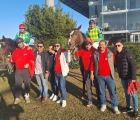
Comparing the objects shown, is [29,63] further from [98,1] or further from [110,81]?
[98,1]

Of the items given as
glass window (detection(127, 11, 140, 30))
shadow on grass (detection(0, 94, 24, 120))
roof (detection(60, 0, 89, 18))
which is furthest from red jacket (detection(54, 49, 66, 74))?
roof (detection(60, 0, 89, 18))

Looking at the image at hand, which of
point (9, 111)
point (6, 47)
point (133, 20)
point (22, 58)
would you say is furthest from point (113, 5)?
point (9, 111)

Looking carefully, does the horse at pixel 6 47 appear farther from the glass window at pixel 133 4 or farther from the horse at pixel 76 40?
the glass window at pixel 133 4

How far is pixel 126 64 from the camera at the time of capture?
439 centimetres

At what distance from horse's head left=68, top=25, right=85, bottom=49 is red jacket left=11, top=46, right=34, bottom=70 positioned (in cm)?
125

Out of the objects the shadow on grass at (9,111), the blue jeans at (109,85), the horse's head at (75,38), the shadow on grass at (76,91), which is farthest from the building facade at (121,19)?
the shadow on grass at (9,111)

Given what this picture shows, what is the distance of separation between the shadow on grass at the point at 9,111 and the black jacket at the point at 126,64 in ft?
9.38

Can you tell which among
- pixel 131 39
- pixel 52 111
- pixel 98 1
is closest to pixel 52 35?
pixel 131 39

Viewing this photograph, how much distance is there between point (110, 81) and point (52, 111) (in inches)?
70.3

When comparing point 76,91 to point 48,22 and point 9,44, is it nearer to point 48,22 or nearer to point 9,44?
point 9,44

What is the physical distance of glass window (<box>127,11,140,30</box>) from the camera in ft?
103

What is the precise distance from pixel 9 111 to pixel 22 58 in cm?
157

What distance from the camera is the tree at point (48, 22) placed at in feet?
79.1

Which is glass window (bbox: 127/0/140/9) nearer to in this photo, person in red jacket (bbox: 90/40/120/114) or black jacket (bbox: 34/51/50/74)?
black jacket (bbox: 34/51/50/74)
